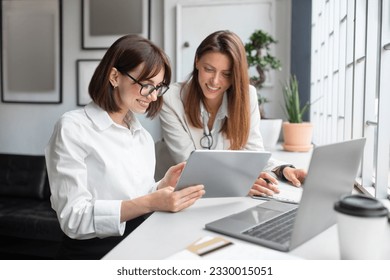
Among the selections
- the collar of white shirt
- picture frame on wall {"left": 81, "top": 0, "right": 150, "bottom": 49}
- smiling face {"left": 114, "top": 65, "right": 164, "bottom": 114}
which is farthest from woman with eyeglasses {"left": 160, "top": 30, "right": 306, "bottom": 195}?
picture frame on wall {"left": 81, "top": 0, "right": 150, "bottom": 49}

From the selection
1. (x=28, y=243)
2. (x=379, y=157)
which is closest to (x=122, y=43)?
(x=379, y=157)

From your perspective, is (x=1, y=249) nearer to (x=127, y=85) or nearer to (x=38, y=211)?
(x=38, y=211)

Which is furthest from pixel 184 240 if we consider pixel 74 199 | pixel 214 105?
pixel 214 105

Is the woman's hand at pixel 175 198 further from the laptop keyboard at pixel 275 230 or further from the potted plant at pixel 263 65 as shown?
the potted plant at pixel 263 65

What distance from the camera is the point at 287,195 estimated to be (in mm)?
1173

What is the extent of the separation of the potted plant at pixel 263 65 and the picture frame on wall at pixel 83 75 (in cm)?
126

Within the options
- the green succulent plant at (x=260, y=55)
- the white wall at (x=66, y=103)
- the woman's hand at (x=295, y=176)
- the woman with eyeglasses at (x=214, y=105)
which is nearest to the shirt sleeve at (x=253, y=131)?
the woman with eyeglasses at (x=214, y=105)

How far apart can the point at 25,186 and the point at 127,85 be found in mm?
2349

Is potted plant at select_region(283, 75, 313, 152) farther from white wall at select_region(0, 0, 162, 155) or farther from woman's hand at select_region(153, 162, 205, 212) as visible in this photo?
woman's hand at select_region(153, 162, 205, 212)

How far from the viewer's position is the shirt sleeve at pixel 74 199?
0.99 meters

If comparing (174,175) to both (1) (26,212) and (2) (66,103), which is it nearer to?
(1) (26,212)

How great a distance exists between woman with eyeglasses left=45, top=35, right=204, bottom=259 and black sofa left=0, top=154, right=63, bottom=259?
1.53 m

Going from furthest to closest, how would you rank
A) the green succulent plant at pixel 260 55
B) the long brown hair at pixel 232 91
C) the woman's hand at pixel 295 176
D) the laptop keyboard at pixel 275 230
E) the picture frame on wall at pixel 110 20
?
the picture frame on wall at pixel 110 20
the green succulent plant at pixel 260 55
the long brown hair at pixel 232 91
the woman's hand at pixel 295 176
the laptop keyboard at pixel 275 230

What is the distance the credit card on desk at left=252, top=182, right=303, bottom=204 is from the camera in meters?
1.12
